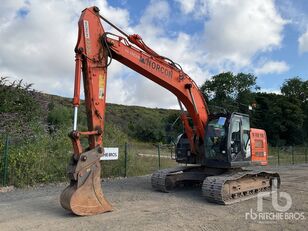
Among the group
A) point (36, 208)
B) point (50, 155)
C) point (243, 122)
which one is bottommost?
point (36, 208)

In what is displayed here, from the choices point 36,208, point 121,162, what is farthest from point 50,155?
point 36,208

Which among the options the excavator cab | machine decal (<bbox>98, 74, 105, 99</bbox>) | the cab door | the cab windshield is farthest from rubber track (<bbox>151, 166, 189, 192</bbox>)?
machine decal (<bbox>98, 74, 105, 99</bbox>)

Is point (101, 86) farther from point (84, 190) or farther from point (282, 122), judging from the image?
point (282, 122)

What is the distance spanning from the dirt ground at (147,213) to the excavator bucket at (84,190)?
0.71 feet

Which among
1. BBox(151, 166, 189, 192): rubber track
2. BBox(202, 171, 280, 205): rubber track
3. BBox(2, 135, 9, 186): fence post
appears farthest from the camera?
BBox(2, 135, 9, 186): fence post

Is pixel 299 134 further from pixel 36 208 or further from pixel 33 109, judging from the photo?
pixel 36 208

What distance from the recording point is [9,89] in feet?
62.1

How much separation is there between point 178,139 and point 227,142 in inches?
81.4

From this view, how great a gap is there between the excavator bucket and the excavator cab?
389 cm

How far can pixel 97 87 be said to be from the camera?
882 cm

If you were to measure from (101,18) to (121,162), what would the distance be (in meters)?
8.63

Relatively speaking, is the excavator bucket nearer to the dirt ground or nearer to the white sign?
the dirt ground

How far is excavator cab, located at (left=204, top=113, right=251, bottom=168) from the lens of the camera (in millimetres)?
10688

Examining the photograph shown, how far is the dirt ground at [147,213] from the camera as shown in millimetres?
7496
